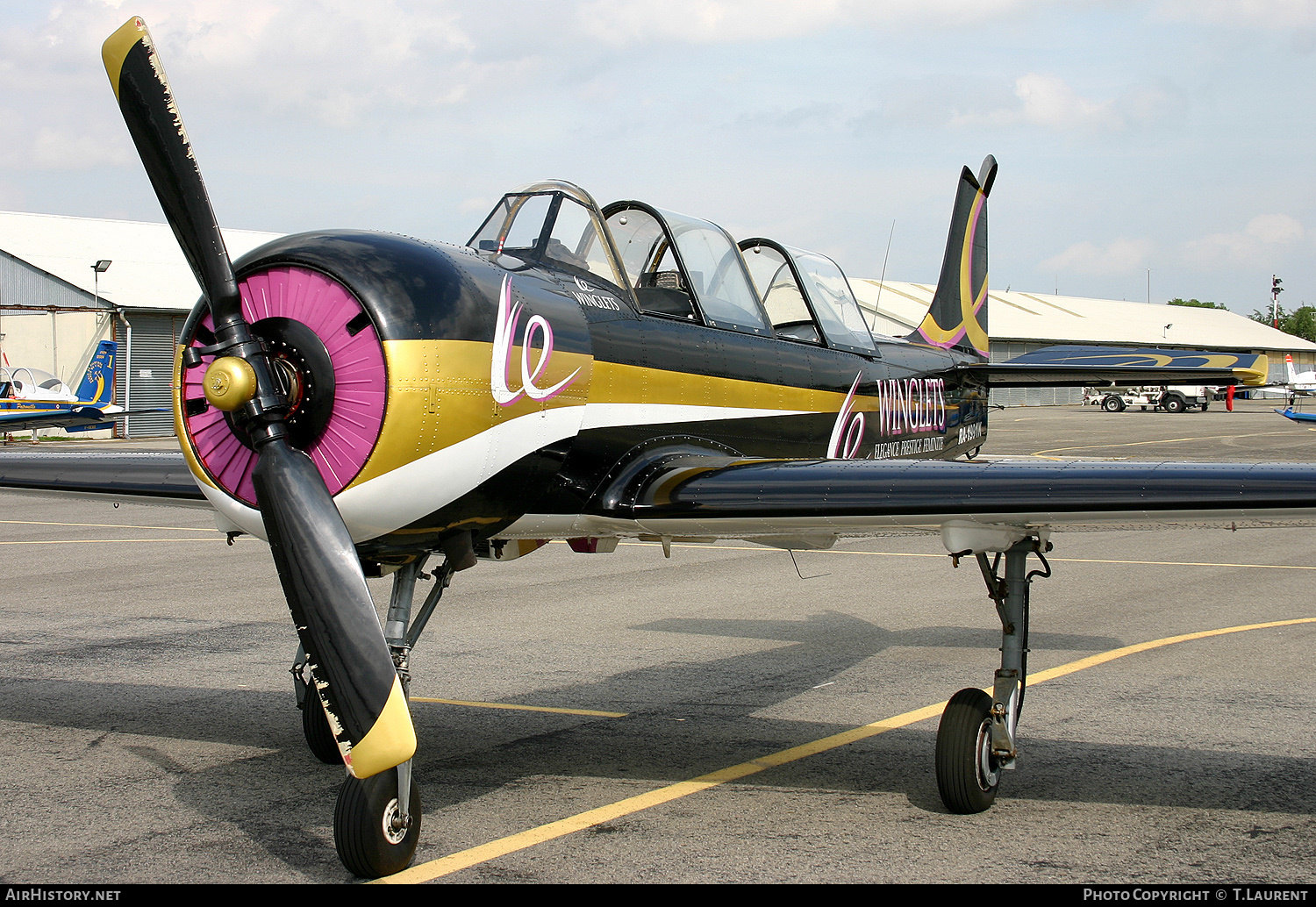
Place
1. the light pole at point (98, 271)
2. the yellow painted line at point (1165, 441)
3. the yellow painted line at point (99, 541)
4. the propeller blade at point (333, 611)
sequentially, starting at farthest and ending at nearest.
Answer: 1. the light pole at point (98, 271)
2. the yellow painted line at point (1165, 441)
3. the yellow painted line at point (99, 541)
4. the propeller blade at point (333, 611)

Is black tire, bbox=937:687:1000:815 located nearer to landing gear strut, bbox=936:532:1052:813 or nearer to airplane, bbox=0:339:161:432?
landing gear strut, bbox=936:532:1052:813

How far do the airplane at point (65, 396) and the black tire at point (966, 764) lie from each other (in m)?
34.6

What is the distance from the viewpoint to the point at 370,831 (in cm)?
404

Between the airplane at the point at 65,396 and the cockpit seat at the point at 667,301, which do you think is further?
the airplane at the point at 65,396

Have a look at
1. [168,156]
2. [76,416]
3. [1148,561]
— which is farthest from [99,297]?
[168,156]

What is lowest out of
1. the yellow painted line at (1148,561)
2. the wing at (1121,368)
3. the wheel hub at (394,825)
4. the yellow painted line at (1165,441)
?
the yellow painted line at (1148,561)

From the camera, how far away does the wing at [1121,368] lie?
656cm

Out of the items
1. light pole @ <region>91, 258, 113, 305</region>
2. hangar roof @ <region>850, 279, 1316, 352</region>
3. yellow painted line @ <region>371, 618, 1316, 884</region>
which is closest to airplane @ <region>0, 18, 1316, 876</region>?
yellow painted line @ <region>371, 618, 1316, 884</region>

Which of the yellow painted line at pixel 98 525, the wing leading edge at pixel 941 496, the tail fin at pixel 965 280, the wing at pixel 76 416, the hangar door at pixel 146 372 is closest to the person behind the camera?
the wing leading edge at pixel 941 496

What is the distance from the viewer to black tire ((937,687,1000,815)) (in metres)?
4.81

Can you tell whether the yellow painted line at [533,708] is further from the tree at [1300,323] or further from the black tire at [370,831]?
the tree at [1300,323]

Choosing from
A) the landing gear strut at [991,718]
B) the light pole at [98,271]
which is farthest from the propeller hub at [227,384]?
the light pole at [98,271]

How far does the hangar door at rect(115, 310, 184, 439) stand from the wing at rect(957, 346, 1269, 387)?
39198 mm

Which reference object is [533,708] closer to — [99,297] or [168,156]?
[168,156]
